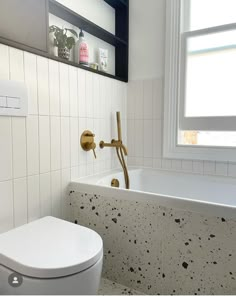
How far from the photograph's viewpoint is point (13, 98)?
44.5 inches

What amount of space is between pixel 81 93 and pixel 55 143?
1.42ft

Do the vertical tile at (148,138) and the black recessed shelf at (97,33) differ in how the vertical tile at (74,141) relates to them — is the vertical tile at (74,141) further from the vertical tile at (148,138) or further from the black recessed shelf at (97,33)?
the vertical tile at (148,138)

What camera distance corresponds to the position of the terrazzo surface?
1042mm

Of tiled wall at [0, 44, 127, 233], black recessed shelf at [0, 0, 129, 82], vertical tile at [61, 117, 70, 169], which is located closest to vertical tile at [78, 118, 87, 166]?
tiled wall at [0, 44, 127, 233]

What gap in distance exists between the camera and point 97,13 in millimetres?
1945

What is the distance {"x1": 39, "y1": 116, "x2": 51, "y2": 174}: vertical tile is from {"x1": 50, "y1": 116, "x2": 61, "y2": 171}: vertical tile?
1.2 inches

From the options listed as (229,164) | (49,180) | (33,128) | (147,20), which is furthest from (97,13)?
(229,164)

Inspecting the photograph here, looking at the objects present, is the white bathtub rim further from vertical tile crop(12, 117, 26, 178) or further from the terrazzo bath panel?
vertical tile crop(12, 117, 26, 178)

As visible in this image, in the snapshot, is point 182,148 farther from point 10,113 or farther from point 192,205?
point 10,113

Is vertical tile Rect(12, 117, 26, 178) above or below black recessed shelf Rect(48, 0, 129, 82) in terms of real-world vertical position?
below

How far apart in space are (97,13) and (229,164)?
1.65m

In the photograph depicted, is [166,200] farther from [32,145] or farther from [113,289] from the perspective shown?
[32,145]

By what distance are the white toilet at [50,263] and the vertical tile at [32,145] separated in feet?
1.19

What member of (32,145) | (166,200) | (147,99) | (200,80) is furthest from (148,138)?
(32,145)
